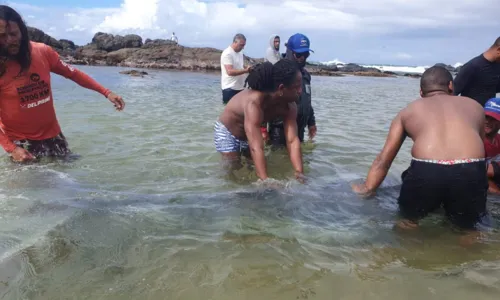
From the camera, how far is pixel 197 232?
3.13 meters

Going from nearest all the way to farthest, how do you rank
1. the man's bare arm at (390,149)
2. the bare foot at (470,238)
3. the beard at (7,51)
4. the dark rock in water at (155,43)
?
the bare foot at (470,238) → the man's bare arm at (390,149) → the beard at (7,51) → the dark rock in water at (155,43)

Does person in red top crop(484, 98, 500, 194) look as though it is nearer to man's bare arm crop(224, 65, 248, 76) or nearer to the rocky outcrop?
man's bare arm crop(224, 65, 248, 76)

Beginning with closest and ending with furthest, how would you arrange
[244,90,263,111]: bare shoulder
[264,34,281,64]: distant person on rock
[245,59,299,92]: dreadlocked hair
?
[245,59,299,92]: dreadlocked hair
[244,90,263,111]: bare shoulder
[264,34,281,64]: distant person on rock

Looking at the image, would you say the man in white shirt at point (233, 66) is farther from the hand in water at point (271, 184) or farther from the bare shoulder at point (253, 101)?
the hand in water at point (271, 184)

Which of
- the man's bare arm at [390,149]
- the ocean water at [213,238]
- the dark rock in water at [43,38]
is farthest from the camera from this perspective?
the dark rock in water at [43,38]

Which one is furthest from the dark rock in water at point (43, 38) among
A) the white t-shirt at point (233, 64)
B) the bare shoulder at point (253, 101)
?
the bare shoulder at point (253, 101)

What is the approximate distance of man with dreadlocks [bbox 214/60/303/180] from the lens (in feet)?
13.4

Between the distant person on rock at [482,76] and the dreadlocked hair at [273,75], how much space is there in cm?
199

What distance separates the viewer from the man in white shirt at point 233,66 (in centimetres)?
770

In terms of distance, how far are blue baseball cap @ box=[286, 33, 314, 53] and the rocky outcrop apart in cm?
2852

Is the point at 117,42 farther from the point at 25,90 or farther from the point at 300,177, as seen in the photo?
A: the point at 300,177

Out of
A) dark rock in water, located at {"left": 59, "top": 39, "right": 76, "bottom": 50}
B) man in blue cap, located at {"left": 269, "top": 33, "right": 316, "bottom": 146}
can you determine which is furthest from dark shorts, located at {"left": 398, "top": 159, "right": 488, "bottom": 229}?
dark rock in water, located at {"left": 59, "top": 39, "right": 76, "bottom": 50}

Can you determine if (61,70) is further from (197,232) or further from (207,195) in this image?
(197,232)

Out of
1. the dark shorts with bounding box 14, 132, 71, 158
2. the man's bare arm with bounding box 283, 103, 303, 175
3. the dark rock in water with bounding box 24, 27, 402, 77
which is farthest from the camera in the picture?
the dark rock in water with bounding box 24, 27, 402, 77
